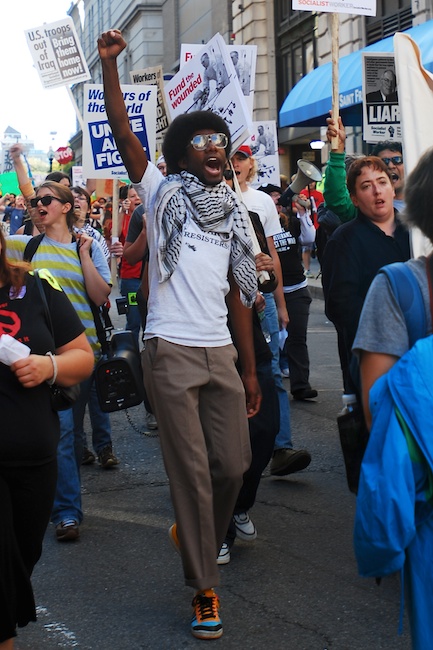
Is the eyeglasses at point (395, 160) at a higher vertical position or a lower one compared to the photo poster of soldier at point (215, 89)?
lower

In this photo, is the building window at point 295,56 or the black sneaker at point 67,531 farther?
the building window at point 295,56

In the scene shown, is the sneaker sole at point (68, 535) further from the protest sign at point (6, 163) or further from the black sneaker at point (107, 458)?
the protest sign at point (6, 163)

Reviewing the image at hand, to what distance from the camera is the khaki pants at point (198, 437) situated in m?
4.08

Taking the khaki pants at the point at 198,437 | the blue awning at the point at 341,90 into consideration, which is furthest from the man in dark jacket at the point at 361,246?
the blue awning at the point at 341,90

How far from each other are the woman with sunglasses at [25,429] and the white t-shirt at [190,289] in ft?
2.57

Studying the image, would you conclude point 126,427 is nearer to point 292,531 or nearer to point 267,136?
point 292,531

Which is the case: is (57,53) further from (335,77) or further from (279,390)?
(279,390)

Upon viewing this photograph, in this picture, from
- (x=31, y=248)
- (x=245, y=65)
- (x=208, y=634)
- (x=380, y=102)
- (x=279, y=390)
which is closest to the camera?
(x=208, y=634)

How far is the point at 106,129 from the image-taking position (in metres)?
9.98

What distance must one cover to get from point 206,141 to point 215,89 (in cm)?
191

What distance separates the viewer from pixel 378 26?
21719 mm

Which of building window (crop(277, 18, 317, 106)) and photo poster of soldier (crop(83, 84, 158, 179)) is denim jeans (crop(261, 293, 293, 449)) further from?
building window (crop(277, 18, 317, 106))

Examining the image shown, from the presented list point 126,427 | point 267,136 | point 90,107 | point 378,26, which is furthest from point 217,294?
point 378,26

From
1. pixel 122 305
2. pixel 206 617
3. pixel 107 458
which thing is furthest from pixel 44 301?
pixel 122 305
